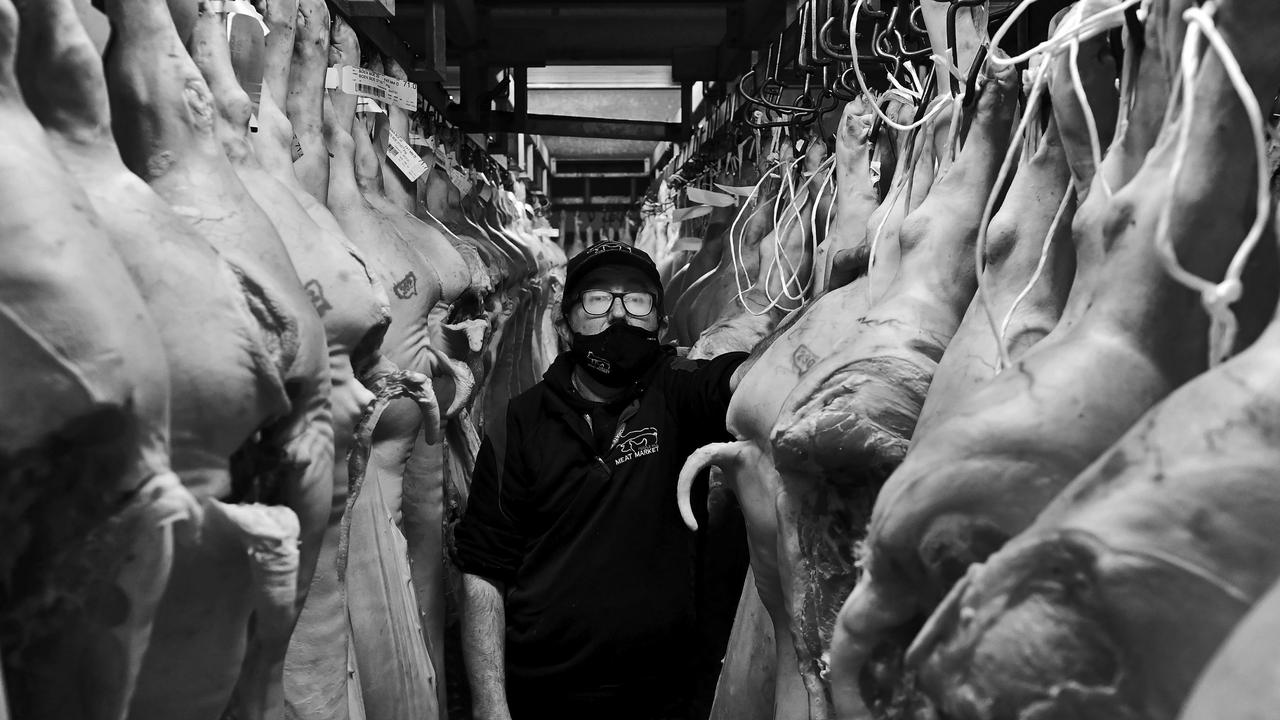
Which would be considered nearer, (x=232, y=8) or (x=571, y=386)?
(x=232, y=8)

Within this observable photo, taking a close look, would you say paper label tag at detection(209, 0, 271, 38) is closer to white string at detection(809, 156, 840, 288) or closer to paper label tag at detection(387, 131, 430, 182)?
paper label tag at detection(387, 131, 430, 182)

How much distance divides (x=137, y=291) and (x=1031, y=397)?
0.70 meters

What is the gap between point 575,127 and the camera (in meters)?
4.81

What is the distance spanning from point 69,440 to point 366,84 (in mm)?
1560

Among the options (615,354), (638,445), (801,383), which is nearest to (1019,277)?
(801,383)

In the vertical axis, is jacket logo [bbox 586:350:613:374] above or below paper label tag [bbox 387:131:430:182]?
below

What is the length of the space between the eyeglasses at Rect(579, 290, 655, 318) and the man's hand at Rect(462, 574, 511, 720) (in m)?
0.74

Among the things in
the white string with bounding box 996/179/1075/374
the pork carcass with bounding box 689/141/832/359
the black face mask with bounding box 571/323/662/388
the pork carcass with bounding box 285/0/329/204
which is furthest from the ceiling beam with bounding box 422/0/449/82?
the white string with bounding box 996/179/1075/374

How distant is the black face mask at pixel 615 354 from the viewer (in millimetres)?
2949

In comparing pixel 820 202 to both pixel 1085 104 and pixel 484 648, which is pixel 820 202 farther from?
pixel 1085 104

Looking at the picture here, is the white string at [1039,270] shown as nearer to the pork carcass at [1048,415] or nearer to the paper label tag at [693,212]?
the pork carcass at [1048,415]

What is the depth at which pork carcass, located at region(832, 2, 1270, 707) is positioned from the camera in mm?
952

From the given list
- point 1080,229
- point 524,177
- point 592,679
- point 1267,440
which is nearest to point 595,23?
point 524,177

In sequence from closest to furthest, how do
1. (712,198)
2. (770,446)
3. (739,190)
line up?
(770,446)
(739,190)
(712,198)
